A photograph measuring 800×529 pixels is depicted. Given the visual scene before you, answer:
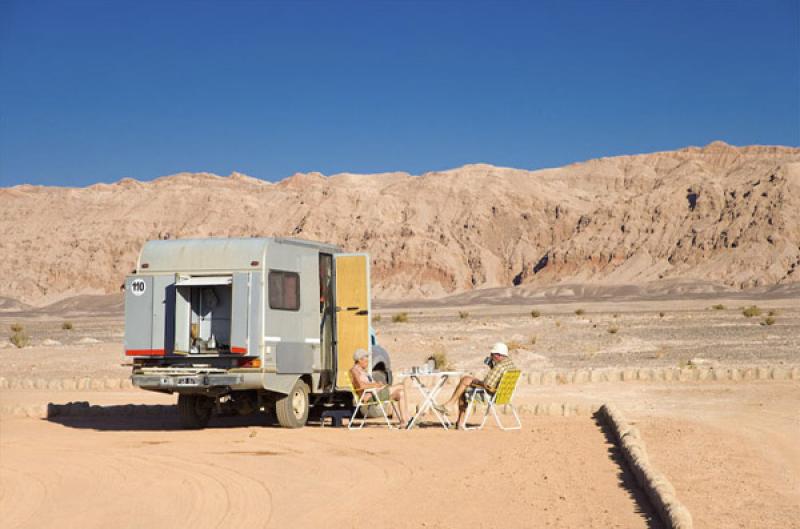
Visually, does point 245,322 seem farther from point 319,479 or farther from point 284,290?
point 319,479

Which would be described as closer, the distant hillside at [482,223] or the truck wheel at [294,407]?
the truck wheel at [294,407]

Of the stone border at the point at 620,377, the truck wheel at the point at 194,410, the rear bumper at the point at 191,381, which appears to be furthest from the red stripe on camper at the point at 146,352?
the stone border at the point at 620,377

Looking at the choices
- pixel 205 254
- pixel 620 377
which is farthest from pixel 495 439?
pixel 620 377

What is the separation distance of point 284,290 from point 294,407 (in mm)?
1700

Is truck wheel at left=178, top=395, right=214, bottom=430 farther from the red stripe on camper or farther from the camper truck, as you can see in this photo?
the red stripe on camper

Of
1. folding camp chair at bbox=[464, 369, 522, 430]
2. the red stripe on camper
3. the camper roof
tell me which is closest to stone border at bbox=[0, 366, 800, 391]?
folding camp chair at bbox=[464, 369, 522, 430]

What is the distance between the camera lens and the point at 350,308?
15352mm

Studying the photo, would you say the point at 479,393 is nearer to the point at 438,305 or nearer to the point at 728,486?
the point at 728,486

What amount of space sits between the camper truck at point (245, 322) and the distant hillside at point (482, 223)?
3581 inches

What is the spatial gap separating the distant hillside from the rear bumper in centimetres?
9303

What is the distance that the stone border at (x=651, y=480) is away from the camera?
7.27 metres

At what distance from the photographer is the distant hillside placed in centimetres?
10838

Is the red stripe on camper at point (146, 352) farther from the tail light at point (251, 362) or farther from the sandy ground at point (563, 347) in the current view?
the sandy ground at point (563, 347)

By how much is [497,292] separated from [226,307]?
3805 inches
